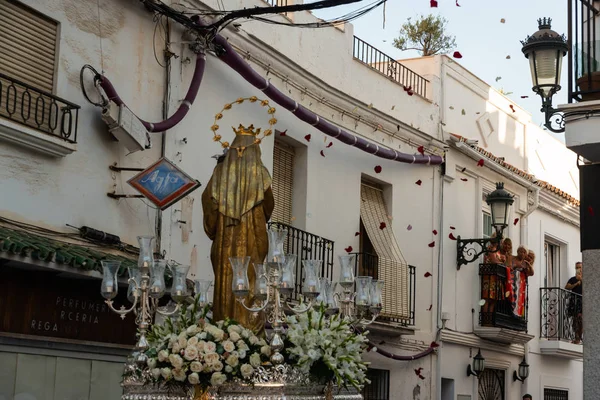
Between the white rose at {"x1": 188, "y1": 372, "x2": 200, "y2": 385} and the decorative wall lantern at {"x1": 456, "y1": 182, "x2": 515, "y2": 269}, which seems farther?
the decorative wall lantern at {"x1": 456, "y1": 182, "x2": 515, "y2": 269}

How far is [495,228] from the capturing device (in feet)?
55.7

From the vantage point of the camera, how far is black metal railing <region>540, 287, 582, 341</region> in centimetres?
2064

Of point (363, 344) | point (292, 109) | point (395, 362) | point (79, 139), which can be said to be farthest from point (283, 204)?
point (363, 344)

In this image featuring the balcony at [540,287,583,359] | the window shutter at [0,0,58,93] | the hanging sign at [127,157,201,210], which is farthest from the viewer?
→ the balcony at [540,287,583,359]

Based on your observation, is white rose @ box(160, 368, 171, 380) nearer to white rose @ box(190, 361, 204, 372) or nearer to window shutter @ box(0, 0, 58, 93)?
white rose @ box(190, 361, 204, 372)

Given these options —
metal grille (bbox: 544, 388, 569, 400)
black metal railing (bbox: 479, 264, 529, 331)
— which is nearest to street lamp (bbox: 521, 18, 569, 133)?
black metal railing (bbox: 479, 264, 529, 331)

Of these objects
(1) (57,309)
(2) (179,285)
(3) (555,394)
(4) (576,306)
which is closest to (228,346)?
(2) (179,285)

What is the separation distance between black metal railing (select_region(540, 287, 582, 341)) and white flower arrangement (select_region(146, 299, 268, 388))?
46.9 feet

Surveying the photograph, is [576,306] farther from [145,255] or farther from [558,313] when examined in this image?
[145,255]

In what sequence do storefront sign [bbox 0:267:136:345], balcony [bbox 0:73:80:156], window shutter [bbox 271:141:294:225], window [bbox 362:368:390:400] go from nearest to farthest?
storefront sign [bbox 0:267:136:345] < balcony [bbox 0:73:80:156] < window shutter [bbox 271:141:294:225] < window [bbox 362:368:390:400]

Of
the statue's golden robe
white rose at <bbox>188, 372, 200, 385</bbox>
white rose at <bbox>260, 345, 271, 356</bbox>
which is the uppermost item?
the statue's golden robe

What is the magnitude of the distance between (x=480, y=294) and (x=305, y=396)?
471 inches

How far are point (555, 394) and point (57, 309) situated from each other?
44.5ft

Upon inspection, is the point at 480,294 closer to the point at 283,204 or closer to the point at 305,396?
the point at 283,204
